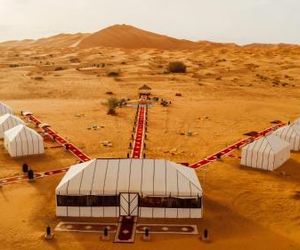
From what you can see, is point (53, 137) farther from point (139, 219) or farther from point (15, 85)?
point (15, 85)

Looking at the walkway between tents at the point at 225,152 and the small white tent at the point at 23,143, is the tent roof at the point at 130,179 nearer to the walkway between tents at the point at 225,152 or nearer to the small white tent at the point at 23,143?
the walkway between tents at the point at 225,152

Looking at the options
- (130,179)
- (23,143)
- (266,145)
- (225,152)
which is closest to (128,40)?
(225,152)

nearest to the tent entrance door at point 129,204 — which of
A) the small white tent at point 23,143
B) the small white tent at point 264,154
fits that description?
the small white tent at point 264,154

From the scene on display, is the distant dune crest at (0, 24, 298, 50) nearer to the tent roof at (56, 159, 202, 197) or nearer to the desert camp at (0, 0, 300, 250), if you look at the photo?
the desert camp at (0, 0, 300, 250)

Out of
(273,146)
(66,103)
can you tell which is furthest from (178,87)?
(273,146)

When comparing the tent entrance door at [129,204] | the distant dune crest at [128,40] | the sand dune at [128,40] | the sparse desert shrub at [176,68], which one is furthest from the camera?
the sand dune at [128,40]

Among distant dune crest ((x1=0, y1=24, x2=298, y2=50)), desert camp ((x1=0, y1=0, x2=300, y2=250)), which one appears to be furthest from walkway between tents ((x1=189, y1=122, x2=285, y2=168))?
distant dune crest ((x1=0, y1=24, x2=298, y2=50))
